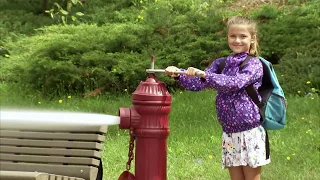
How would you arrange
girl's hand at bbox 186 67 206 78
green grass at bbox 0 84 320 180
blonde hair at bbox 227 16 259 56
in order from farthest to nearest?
green grass at bbox 0 84 320 180 → blonde hair at bbox 227 16 259 56 → girl's hand at bbox 186 67 206 78

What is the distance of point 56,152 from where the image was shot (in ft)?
11.3

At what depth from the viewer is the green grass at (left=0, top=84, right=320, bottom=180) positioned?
496 cm

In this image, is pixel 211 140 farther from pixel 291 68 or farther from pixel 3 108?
pixel 3 108

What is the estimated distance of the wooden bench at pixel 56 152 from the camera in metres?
3.36

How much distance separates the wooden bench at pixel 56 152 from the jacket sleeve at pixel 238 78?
0.68 metres

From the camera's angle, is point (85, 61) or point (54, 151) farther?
point (85, 61)

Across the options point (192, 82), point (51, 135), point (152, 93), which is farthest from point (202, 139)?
point (152, 93)

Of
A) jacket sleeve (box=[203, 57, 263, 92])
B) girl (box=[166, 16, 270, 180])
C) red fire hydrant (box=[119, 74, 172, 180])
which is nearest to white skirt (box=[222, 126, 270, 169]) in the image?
girl (box=[166, 16, 270, 180])

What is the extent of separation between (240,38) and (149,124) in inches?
27.9

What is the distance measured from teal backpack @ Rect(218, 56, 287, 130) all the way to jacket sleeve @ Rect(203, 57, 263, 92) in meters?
0.04

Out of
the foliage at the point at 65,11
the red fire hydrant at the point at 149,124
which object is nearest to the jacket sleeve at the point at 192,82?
the red fire hydrant at the point at 149,124

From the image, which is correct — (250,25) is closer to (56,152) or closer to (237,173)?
(237,173)

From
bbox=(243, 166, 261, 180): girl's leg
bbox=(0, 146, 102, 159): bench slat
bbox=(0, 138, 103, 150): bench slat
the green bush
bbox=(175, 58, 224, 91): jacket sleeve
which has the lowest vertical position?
bbox=(243, 166, 261, 180): girl's leg

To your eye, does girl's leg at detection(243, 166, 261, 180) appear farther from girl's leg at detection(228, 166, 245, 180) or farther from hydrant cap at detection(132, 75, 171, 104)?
hydrant cap at detection(132, 75, 171, 104)
